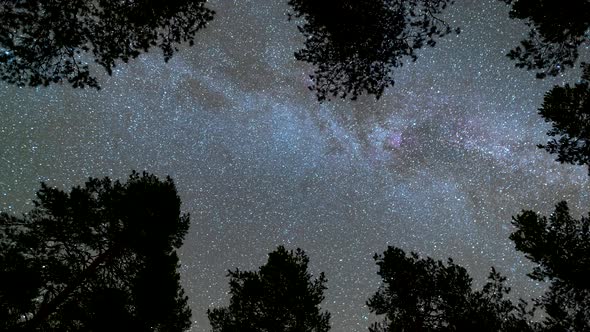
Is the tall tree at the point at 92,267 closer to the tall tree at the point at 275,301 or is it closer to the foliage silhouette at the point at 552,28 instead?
the tall tree at the point at 275,301

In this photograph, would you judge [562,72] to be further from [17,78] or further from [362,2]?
[17,78]

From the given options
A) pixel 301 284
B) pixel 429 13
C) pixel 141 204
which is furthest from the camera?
pixel 301 284

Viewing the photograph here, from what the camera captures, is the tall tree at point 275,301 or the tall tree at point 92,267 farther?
the tall tree at point 275,301

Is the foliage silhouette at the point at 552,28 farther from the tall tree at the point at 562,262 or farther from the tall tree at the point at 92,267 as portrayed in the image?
the tall tree at the point at 92,267

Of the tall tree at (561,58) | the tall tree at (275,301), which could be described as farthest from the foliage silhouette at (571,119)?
the tall tree at (275,301)

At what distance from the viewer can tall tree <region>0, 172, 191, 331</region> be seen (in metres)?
10.1

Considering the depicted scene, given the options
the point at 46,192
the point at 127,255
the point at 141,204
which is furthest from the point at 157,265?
the point at 46,192

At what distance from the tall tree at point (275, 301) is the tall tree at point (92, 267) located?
6.83ft

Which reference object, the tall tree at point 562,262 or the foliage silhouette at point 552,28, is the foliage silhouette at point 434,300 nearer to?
the tall tree at point 562,262

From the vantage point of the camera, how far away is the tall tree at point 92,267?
1010 centimetres

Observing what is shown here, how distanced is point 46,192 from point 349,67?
10155 mm

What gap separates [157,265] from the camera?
12133 mm

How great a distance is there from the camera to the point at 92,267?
10.5 m

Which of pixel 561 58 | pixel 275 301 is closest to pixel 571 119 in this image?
pixel 561 58
